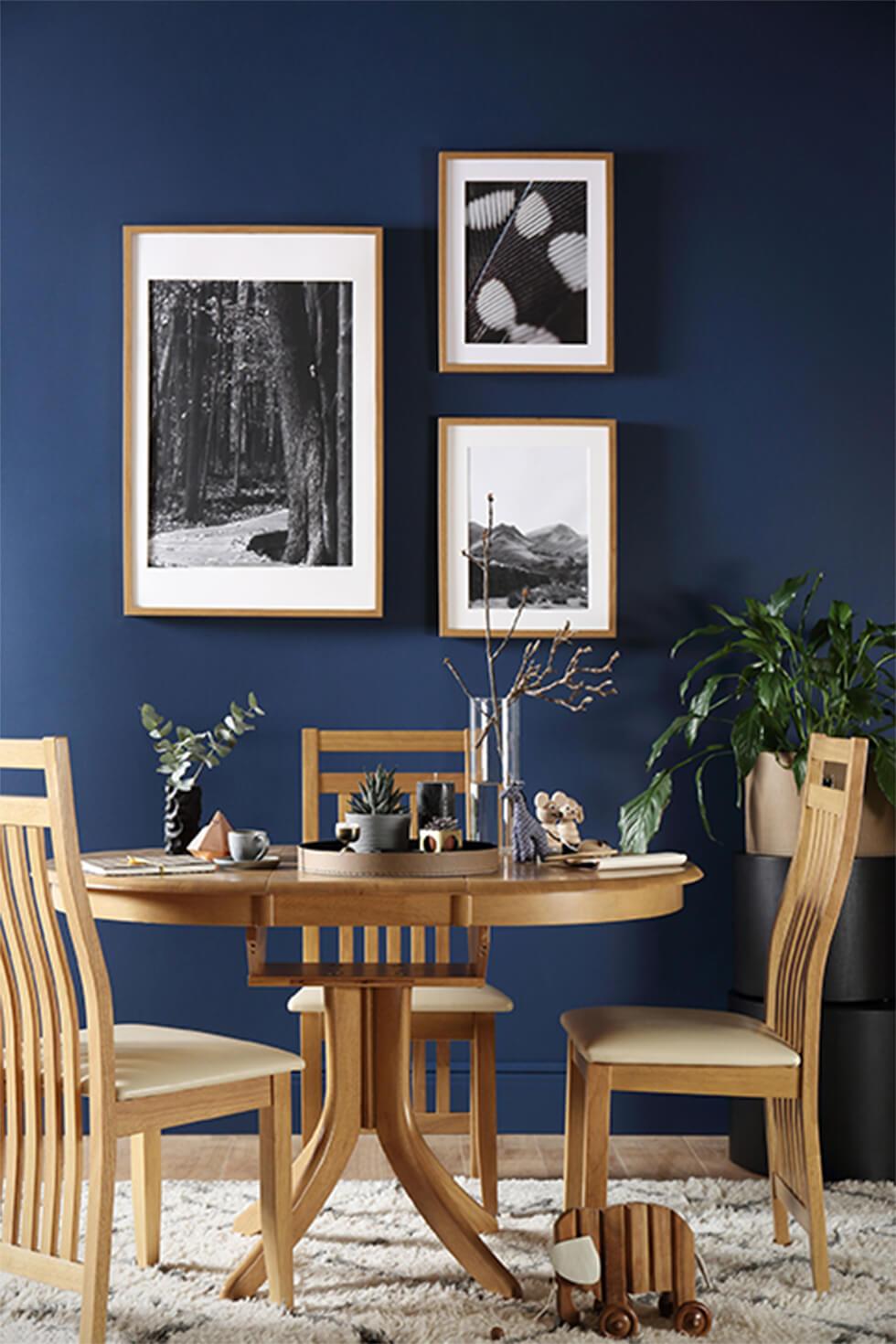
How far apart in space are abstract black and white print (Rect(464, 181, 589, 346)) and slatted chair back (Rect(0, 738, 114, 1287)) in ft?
6.47

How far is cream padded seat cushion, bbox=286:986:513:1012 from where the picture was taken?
2.96 meters

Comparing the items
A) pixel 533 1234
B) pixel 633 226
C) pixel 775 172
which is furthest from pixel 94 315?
pixel 533 1234

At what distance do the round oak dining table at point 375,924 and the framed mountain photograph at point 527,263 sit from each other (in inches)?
61.2

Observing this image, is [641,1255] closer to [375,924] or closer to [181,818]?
[375,924]

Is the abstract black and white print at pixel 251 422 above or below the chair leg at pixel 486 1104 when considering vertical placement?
above

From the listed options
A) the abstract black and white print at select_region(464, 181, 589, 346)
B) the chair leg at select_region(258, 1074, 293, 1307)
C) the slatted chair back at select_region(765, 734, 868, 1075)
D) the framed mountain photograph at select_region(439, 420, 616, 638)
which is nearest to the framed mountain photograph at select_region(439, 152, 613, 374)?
the abstract black and white print at select_region(464, 181, 589, 346)

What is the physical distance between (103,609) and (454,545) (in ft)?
3.03

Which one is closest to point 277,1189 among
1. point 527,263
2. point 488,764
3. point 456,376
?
point 488,764

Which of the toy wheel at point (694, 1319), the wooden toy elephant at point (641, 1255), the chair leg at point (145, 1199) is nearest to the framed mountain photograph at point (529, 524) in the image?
the chair leg at point (145, 1199)

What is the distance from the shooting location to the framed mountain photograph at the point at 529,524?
3672mm

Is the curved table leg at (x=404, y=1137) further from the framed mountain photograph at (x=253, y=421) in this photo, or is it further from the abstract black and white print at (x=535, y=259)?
the abstract black and white print at (x=535, y=259)

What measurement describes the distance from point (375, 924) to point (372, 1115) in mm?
537

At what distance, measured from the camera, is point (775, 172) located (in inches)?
148

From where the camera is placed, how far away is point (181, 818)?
286cm
